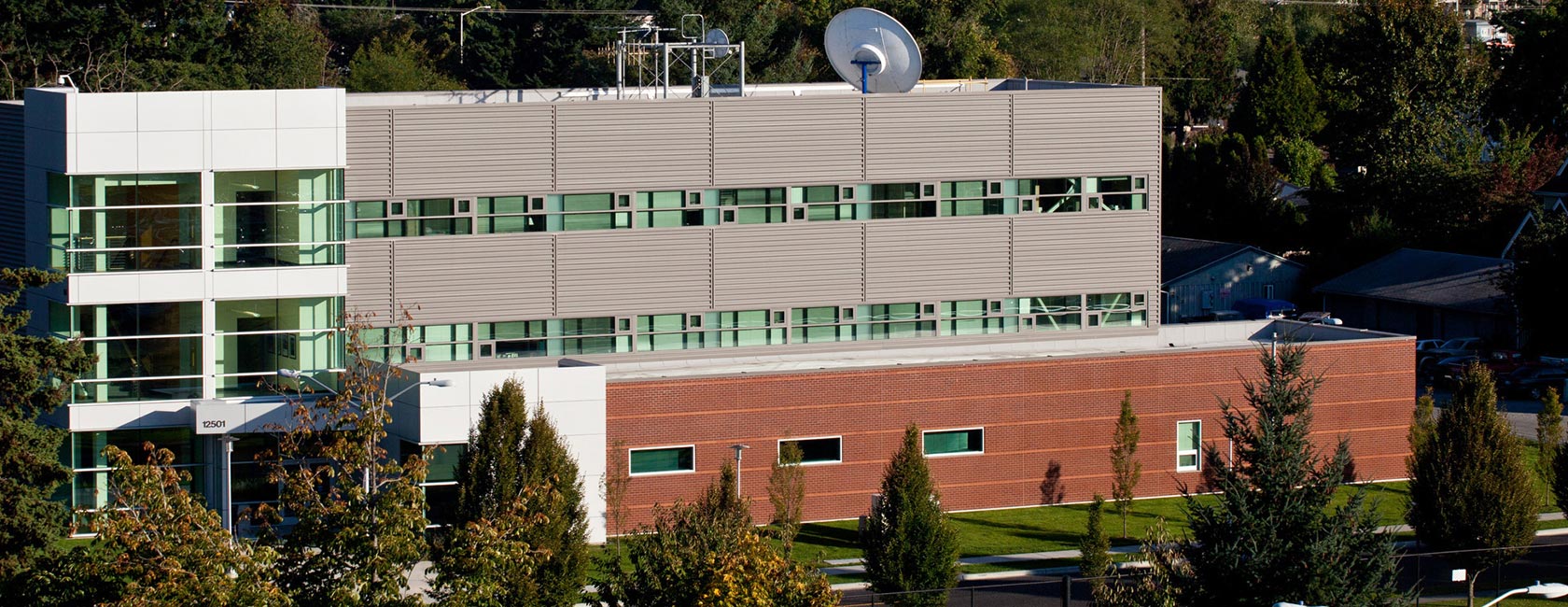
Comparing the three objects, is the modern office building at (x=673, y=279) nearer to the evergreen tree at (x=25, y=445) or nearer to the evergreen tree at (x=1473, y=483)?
the evergreen tree at (x=1473, y=483)

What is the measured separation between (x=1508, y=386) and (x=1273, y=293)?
58.8ft

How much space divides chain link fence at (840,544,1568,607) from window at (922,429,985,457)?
20.5ft

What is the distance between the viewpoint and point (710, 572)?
28.1 meters

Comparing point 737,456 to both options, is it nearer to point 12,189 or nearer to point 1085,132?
point 1085,132

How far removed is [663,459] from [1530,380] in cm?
3611

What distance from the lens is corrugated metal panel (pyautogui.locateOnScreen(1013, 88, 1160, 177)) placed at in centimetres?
5059

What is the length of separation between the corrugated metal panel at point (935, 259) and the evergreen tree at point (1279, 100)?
70.0 meters

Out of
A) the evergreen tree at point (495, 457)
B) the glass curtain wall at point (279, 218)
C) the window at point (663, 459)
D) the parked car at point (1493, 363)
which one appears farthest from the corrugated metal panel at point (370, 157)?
the parked car at point (1493, 363)

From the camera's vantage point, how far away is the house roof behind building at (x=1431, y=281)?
254ft

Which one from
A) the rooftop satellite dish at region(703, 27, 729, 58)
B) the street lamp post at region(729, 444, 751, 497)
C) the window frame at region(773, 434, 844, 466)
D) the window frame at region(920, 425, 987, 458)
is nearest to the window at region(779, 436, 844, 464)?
the window frame at region(773, 434, 844, 466)

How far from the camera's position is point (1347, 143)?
110562mm

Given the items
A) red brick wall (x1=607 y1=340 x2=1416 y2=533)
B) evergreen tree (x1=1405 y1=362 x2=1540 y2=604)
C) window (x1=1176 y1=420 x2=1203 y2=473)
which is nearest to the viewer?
evergreen tree (x1=1405 y1=362 x2=1540 y2=604)

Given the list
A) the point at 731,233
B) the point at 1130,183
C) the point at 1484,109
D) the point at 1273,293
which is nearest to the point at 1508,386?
the point at 1273,293

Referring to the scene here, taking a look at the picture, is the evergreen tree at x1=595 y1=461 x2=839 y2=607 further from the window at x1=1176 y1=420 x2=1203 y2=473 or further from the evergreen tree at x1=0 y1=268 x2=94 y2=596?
the window at x1=1176 y1=420 x2=1203 y2=473
